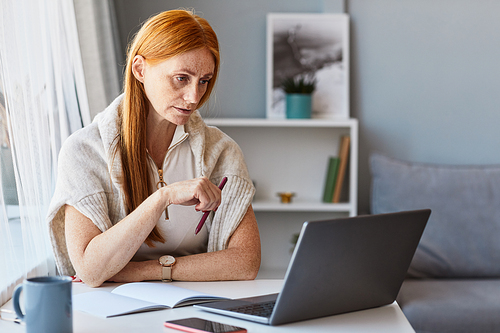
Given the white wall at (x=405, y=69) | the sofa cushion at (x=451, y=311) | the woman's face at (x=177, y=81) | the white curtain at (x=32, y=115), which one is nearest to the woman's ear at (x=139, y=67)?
the woman's face at (x=177, y=81)

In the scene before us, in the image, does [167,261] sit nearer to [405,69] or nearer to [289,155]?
[289,155]

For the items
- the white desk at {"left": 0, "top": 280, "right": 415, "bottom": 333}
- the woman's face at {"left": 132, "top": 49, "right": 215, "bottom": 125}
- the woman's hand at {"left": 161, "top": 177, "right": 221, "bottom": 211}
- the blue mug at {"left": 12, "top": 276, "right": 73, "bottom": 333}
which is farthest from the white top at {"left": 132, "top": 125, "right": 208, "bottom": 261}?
the blue mug at {"left": 12, "top": 276, "right": 73, "bottom": 333}

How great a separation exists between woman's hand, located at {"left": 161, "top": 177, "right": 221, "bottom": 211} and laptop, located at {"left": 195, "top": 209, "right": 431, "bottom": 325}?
236mm

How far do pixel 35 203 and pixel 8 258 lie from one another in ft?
0.75

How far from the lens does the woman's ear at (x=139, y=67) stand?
1277 millimetres

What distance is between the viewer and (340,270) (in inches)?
33.4

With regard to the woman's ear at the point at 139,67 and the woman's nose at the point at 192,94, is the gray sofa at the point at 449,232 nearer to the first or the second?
the woman's nose at the point at 192,94

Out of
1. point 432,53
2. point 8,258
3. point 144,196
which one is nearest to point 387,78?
point 432,53

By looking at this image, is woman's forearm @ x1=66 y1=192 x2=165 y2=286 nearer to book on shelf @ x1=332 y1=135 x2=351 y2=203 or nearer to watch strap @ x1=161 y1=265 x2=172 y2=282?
watch strap @ x1=161 y1=265 x2=172 y2=282

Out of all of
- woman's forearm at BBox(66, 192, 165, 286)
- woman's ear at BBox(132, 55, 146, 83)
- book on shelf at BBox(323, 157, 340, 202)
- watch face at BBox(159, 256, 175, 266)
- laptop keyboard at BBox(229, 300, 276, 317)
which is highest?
woman's ear at BBox(132, 55, 146, 83)

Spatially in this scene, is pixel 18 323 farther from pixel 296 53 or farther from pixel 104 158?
pixel 296 53

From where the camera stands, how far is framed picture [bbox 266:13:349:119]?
263 cm

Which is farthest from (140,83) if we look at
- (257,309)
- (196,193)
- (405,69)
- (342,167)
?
(405,69)

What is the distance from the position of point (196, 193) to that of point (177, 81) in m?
0.32
